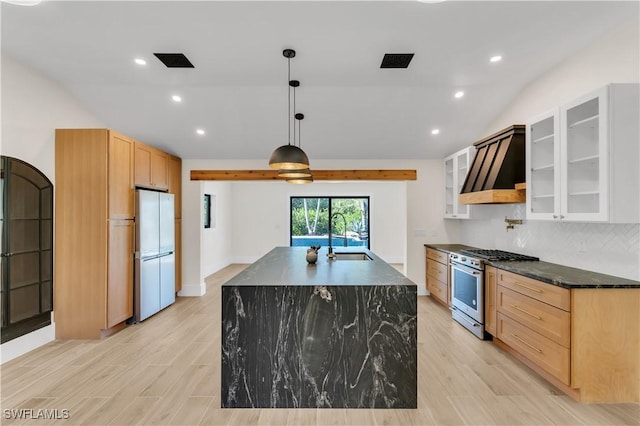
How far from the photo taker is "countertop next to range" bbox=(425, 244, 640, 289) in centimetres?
238

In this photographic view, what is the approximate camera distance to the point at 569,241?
3.13 m

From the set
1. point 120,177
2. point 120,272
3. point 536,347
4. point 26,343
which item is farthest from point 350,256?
point 26,343

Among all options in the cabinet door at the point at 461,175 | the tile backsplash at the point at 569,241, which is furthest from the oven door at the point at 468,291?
the cabinet door at the point at 461,175

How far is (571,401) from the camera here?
2.42m

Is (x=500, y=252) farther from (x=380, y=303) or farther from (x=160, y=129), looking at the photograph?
(x=160, y=129)

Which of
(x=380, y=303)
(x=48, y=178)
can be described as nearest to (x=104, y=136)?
(x=48, y=178)

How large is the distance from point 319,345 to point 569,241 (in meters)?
2.70

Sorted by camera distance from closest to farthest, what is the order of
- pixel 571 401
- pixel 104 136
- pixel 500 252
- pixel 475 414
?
pixel 475 414, pixel 571 401, pixel 104 136, pixel 500 252

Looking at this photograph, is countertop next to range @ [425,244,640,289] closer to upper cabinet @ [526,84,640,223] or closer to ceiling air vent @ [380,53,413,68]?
upper cabinet @ [526,84,640,223]

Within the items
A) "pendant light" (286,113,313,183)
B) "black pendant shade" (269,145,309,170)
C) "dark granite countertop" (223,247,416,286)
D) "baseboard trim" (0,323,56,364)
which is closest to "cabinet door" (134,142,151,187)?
"baseboard trim" (0,323,56,364)

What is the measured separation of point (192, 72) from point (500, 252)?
4291 mm

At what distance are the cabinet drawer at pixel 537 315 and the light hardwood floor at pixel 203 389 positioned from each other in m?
0.46

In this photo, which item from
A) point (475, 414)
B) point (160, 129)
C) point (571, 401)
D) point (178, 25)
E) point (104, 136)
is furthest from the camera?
point (160, 129)

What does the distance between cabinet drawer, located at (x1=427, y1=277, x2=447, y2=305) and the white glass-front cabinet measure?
3.54 feet
